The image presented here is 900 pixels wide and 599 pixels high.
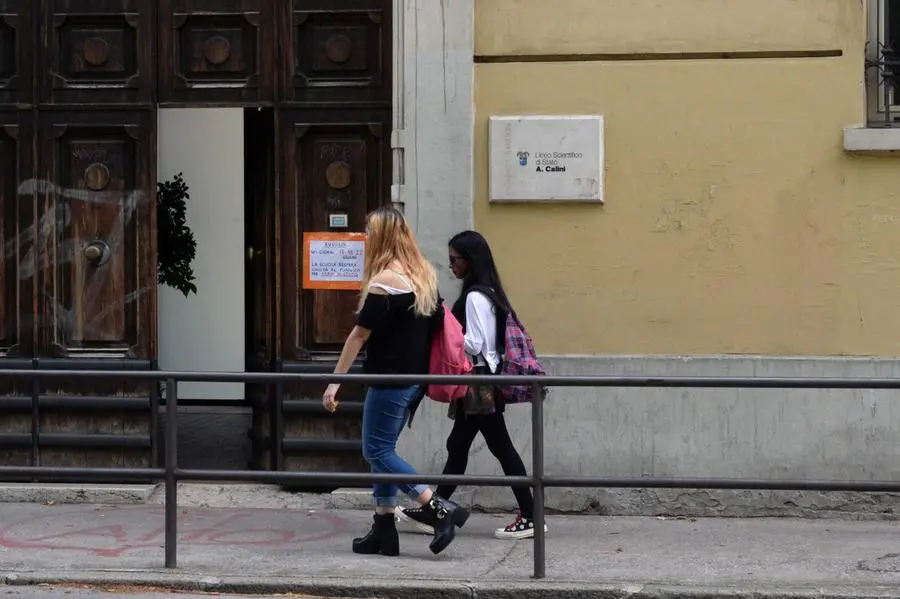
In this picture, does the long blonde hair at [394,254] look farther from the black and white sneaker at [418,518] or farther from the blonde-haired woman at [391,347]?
the black and white sneaker at [418,518]

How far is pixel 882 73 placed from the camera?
27.5 feet

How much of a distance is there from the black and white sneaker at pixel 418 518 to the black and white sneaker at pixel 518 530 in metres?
0.39

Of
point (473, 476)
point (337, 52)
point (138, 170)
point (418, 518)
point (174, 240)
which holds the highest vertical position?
point (337, 52)

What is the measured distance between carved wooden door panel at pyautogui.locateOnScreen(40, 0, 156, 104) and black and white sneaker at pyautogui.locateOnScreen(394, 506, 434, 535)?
3.35 metres

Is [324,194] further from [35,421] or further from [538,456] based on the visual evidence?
[538,456]

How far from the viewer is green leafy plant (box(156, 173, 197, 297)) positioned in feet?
36.8

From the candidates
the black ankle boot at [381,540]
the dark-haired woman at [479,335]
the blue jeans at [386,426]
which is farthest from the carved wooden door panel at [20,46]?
the black ankle boot at [381,540]

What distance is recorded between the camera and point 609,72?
27.5 feet

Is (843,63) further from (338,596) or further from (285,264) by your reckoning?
(338,596)

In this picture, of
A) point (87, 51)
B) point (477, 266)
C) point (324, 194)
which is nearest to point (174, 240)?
point (87, 51)

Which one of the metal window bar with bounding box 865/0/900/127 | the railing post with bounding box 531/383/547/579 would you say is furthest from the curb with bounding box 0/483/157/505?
the metal window bar with bounding box 865/0/900/127

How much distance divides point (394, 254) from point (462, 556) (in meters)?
1.58

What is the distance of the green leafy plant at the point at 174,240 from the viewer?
1122cm

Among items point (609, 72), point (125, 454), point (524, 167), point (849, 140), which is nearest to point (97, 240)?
point (125, 454)
